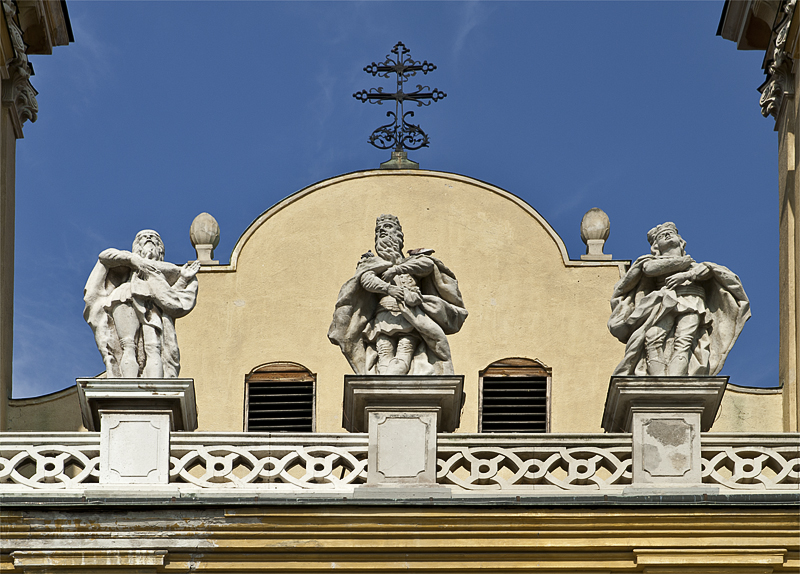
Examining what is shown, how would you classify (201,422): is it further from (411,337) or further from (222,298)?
(411,337)

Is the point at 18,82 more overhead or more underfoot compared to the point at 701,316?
more overhead

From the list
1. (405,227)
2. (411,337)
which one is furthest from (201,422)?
(411,337)

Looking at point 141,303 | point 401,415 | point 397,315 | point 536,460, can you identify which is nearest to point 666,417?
point 536,460

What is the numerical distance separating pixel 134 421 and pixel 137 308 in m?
1.11

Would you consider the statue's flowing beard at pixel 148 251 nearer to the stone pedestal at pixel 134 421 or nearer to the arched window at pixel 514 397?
the stone pedestal at pixel 134 421

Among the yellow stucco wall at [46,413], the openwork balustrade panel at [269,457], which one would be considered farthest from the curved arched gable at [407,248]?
the openwork balustrade panel at [269,457]

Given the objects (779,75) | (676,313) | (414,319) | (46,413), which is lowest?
(46,413)

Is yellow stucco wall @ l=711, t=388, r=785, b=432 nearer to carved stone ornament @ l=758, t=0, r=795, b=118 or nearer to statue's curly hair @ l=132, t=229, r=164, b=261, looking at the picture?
carved stone ornament @ l=758, t=0, r=795, b=118

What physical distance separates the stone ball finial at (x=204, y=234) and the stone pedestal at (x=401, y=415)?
5433 mm

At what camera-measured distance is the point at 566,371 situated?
22547 mm

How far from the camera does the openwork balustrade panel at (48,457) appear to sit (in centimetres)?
1778

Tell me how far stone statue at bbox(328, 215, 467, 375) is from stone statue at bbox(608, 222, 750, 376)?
54.5 inches

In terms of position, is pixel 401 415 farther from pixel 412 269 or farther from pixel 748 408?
pixel 748 408

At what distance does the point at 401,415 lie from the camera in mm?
18000
